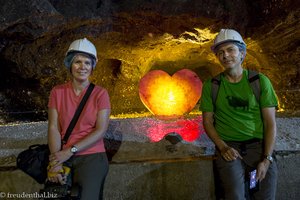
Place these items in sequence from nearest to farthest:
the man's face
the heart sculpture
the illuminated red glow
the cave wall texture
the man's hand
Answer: the man's hand, the man's face, the illuminated red glow, the cave wall texture, the heart sculpture

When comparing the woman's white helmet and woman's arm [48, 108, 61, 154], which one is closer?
woman's arm [48, 108, 61, 154]

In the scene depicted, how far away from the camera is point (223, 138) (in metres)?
2.74

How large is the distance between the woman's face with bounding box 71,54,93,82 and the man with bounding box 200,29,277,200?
1219 millimetres

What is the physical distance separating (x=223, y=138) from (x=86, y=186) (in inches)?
53.9

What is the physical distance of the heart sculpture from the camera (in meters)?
7.09

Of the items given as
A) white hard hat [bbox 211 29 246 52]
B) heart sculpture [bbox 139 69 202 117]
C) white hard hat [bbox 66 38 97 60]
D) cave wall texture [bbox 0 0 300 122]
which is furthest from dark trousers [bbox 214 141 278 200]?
heart sculpture [bbox 139 69 202 117]

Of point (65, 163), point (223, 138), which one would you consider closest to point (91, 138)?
point (65, 163)

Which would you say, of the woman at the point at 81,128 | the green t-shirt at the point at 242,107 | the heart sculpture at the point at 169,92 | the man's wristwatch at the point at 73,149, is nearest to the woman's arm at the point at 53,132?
the woman at the point at 81,128

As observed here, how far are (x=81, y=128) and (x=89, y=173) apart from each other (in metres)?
0.42

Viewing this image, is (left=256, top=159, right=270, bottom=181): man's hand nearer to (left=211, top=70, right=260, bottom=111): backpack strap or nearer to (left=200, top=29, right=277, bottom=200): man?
(left=200, top=29, right=277, bottom=200): man

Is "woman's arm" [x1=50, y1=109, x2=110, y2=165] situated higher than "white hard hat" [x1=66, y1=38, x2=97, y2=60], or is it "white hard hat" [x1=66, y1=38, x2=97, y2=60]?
"white hard hat" [x1=66, y1=38, x2=97, y2=60]

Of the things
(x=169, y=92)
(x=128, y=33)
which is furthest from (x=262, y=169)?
(x=128, y=33)

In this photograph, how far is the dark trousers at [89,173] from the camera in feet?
8.12

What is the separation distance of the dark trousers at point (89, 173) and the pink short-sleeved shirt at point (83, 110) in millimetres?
69
